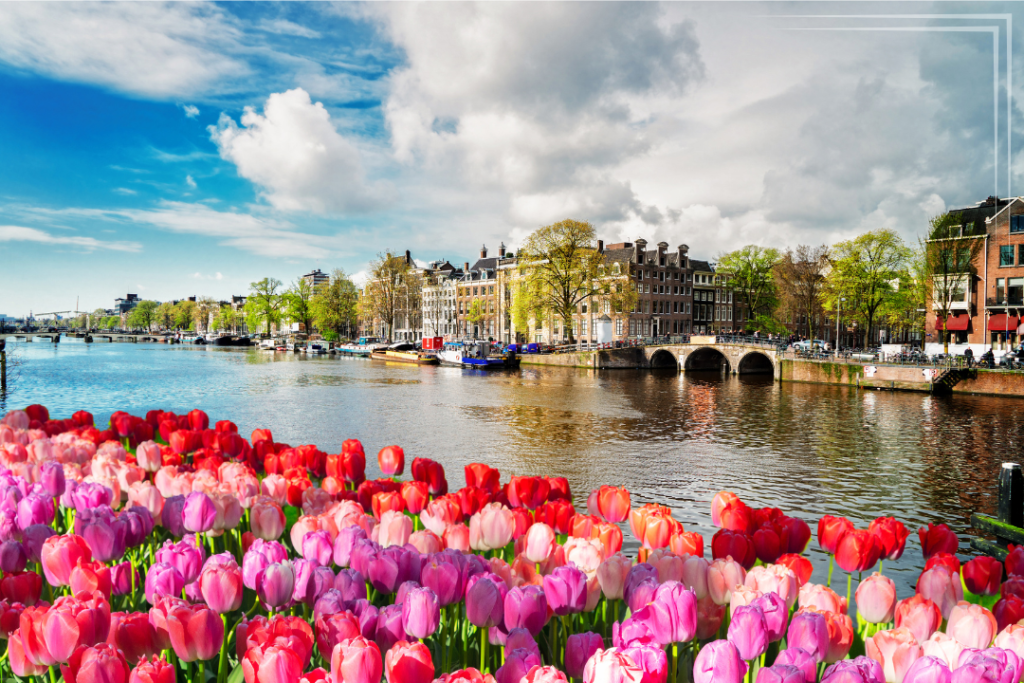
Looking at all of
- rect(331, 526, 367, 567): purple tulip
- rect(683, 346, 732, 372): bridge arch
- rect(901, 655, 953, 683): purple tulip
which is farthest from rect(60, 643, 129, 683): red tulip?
rect(683, 346, 732, 372): bridge arch

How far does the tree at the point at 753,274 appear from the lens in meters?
65.9

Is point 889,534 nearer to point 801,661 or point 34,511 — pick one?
point 801,661

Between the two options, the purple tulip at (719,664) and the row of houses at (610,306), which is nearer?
the purple tulip at (719,664)

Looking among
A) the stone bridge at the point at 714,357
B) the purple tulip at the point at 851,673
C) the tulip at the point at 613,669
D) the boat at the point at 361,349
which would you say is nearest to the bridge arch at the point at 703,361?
the stone bridge at the point at 714,357

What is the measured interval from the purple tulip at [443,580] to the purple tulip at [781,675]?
1055mm

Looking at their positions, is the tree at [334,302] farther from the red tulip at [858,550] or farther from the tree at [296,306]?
the red tulip at [858,550]

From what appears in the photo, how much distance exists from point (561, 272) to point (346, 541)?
5361 cm

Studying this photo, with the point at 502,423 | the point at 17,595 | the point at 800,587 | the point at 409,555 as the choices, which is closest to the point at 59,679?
the point at 17,595

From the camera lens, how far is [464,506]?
3635mm

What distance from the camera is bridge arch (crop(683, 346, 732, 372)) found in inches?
2154

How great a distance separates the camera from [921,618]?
227cm

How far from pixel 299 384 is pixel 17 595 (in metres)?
36.2

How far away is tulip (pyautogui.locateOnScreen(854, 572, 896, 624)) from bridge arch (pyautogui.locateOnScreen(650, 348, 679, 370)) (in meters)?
54.2

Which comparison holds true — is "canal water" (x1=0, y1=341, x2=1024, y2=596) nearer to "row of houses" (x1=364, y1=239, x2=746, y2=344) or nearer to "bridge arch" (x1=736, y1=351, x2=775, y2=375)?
"bridge arch" (x1=736, y1=351, x2=775, y2=375)
